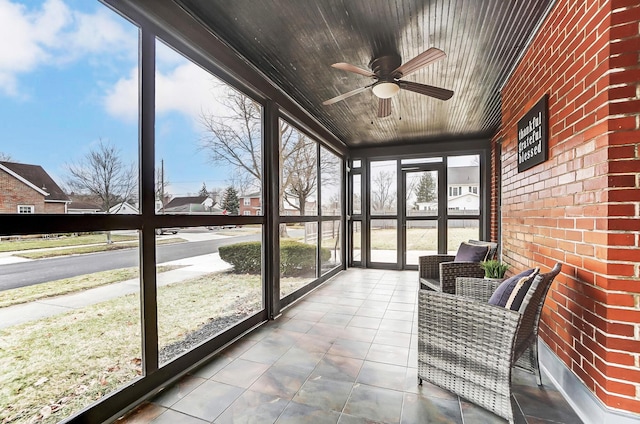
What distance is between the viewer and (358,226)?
256 inches

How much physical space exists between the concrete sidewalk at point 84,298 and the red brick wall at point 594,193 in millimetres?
2733

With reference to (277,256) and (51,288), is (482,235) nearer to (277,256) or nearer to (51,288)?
(277,256)

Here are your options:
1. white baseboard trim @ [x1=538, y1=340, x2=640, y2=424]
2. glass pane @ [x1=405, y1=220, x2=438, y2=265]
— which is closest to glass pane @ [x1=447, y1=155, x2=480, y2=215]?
glass pane @ [x1=405, y1=220, x2=438, y2=265]

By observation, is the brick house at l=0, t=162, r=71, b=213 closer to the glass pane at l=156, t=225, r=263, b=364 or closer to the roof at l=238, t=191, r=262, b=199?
the glass pane at l=156, t=225, r=263, b=364

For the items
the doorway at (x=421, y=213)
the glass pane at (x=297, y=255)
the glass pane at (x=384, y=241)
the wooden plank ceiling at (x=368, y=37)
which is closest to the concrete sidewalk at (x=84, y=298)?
the glass pane at (x=297, y=255)

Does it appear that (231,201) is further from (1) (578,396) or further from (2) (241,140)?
(1) (578,396)

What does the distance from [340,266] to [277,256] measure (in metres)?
2.94

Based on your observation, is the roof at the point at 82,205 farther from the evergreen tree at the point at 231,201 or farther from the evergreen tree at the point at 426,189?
the evergreen tree at the point at 426,189

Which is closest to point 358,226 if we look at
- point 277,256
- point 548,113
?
point 277,256

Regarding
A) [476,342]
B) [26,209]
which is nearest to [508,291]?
[476,342]

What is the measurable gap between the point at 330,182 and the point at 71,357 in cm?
460

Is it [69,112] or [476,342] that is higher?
[69,112]

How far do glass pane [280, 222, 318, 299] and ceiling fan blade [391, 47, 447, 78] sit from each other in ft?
7.59

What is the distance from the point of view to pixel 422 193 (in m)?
6.07
